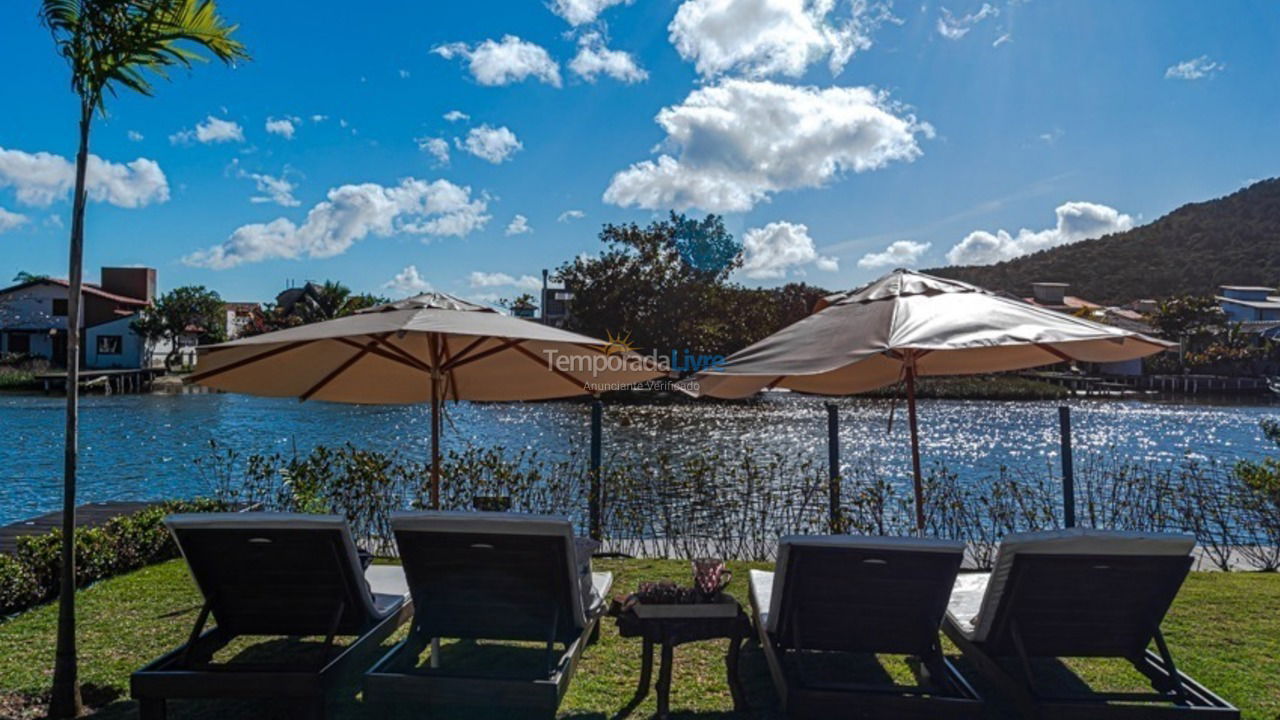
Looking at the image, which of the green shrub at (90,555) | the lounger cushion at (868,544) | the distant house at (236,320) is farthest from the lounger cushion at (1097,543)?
the distant house at (236,320)

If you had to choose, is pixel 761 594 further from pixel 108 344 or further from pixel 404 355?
pixel 108 344

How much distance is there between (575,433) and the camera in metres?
20.1

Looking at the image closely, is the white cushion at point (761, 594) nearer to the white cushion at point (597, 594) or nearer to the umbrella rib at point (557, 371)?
the white cushion at point (597, 594)

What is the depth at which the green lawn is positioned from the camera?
10.4ft

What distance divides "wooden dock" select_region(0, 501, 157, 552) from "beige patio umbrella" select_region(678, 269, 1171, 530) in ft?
17.7

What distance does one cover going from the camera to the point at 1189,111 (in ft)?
31.7

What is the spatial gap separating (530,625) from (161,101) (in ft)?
9.11

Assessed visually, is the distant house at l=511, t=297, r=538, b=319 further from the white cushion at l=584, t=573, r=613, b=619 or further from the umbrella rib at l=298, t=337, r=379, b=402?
the white cushion at l=584, t=573, r=613, b=619

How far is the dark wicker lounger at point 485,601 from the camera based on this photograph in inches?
105

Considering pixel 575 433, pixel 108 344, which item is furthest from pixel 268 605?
pixel 108 344

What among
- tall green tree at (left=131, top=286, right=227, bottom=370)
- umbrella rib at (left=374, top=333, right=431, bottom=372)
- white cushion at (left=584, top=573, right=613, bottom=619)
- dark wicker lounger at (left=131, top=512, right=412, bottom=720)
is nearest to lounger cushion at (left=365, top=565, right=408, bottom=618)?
dark wicker lounger at (left=131, top=512, right=412, bottom=720)

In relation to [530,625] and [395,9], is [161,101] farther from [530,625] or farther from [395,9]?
[395,9]

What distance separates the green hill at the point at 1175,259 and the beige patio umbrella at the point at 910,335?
5415 centimetres

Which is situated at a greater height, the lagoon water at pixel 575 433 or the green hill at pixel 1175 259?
the green hill at pixel 1175 259
